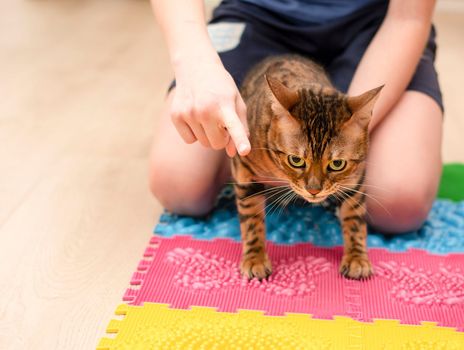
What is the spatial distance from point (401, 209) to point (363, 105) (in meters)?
0.46

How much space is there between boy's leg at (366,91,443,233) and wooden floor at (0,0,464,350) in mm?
474

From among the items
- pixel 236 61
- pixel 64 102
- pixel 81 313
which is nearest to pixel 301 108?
pixel 236 61

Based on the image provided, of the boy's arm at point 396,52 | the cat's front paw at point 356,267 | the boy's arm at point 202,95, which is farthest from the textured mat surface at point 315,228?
the boy's arm at point 202,95

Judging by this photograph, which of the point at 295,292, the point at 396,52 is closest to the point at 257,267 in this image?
the point at 295,292

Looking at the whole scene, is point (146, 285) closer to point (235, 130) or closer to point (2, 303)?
point (2, 303)

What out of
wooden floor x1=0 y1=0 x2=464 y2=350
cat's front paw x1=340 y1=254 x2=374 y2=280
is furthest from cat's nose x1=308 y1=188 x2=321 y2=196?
wooden floor x1=0 y1=0 x2=464 y2=350

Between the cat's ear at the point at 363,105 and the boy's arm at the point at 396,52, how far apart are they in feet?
1.14

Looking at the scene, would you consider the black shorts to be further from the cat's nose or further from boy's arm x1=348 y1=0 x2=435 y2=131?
the cat's nose

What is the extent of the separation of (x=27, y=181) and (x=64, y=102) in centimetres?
62

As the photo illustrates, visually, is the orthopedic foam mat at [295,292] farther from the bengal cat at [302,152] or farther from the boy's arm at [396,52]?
the boy's arm at [396,52]

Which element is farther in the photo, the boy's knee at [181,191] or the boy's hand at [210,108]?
the boy's knee at [181,191]

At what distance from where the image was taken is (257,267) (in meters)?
1.32

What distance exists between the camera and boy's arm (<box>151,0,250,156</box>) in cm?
105

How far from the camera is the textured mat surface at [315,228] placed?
1483mm
